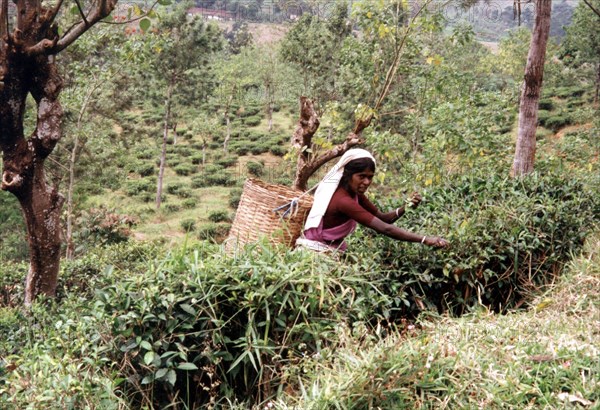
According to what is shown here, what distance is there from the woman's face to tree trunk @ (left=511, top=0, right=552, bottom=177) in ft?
10.2

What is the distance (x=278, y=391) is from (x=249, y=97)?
40.8 metres

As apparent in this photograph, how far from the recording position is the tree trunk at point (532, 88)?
6.31 meters

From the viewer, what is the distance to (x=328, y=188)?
151 inches

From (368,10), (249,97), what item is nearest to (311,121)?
(368,10)

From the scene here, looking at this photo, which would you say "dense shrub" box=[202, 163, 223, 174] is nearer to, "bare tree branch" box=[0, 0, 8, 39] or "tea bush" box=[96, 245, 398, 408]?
"bare tree branch" box=[0, 0, 8, 39]

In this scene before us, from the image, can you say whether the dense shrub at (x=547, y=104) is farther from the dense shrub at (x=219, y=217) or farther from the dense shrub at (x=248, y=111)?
the dense shrub at (x=219, y=217)

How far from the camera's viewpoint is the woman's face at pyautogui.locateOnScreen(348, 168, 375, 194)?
3760mm

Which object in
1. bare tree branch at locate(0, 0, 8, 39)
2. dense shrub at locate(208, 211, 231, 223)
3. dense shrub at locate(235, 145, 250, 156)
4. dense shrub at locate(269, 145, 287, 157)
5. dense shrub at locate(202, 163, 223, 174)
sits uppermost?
bare tree branch at locate(0, 0, 8, 39)

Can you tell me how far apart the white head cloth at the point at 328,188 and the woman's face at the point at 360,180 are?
0.09 meters

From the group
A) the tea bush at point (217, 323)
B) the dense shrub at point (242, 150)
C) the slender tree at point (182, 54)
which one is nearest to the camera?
the tea bush at point (217, 323)

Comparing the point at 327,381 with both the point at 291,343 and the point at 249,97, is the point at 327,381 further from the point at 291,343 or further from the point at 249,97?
the point at 249,97

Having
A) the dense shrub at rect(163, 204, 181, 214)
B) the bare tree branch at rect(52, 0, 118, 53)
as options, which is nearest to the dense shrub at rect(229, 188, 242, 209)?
the dense shrub at rect(163, 204, 181, 214)

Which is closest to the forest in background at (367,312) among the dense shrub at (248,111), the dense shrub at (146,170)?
the dense shrub at (146,170)

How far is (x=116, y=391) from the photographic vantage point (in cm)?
265
